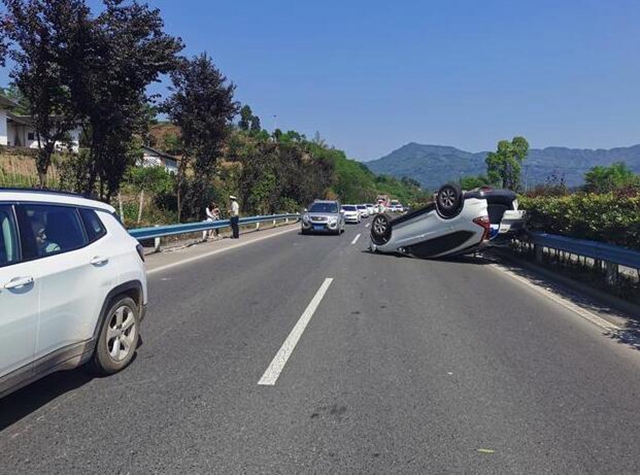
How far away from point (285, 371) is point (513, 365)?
2.32m

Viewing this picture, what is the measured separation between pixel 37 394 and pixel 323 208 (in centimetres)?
2452

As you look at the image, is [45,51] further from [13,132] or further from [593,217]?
[13,132]

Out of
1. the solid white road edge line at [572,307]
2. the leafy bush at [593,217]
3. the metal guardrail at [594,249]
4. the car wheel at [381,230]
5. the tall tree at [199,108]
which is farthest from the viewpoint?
the tall tree at [199,108]

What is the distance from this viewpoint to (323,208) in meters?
29.3

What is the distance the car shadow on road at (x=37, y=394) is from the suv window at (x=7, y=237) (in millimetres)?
1233

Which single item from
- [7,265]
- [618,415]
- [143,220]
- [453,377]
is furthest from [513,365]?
[143,220]

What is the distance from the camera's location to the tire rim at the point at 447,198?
50.7 feet

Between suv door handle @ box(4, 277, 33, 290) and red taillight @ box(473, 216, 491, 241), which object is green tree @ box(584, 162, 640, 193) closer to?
red taillight @ box(473, 216, 491, 241)

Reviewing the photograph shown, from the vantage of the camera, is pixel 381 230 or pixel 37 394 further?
pixel 381 230

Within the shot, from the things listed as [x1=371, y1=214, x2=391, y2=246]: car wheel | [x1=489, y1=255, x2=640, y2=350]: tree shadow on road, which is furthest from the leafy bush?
[x1=371, y1=214, x2=391, y2=246]: car wheel

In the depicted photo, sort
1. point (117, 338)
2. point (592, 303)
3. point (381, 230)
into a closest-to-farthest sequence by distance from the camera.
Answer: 1. point (117, 338)
2. point (592, 303)
3. point (381, 230)

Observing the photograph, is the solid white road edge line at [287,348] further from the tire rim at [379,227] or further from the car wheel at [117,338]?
the tire rim at [379,227]

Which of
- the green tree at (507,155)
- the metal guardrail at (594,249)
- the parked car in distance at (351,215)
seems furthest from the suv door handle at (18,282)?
the green tree at (507,155)

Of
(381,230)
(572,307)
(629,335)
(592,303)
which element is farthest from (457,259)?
(629,335)
